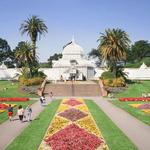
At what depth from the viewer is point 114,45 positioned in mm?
64688

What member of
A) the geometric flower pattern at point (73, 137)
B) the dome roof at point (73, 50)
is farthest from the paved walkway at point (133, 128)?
the dome roof at point (73, 50)

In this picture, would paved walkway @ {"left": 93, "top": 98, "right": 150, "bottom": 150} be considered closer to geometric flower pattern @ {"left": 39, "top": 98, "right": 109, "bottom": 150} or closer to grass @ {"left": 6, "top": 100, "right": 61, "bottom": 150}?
geometric flower pattern @ {"left": 39, "top": 98, "right": 109, "bottom": 150}

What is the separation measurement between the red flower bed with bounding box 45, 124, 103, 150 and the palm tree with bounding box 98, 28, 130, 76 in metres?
43.4

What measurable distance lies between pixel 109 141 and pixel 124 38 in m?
47.3

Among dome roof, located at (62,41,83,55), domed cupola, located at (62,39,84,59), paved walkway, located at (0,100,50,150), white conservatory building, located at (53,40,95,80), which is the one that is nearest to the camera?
paved walkway, located at (0,100,50,150)

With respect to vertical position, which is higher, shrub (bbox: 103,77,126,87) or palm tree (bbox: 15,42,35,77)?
palm tree (bbox: 15,42,35,77)

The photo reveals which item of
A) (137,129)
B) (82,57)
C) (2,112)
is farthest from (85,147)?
(82,57)

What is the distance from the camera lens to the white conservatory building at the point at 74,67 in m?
79.1

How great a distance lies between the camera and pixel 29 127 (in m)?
25.8

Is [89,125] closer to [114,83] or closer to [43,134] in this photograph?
[43,134]

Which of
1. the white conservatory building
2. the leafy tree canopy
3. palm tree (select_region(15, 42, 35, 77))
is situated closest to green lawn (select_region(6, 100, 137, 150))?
palm tree (select_region(15, 42, 35, 77))

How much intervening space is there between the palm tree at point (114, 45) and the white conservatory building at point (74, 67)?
13.9 metres

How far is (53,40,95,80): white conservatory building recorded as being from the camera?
79125 mm

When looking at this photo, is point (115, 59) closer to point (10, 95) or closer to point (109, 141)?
point (10, 95)
